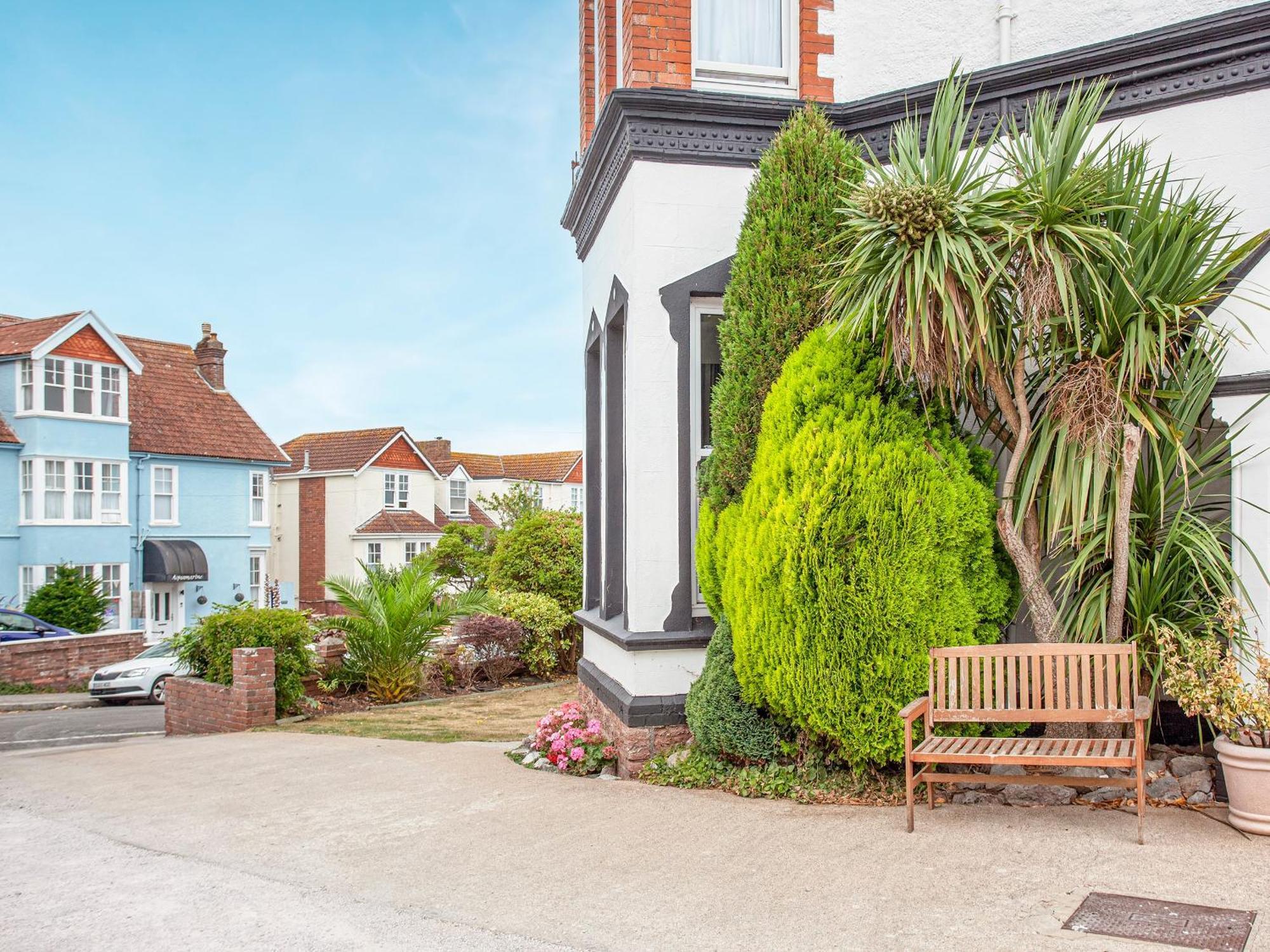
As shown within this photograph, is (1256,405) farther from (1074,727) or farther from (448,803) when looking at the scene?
(448,803)

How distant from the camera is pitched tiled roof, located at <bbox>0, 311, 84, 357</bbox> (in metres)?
25.9

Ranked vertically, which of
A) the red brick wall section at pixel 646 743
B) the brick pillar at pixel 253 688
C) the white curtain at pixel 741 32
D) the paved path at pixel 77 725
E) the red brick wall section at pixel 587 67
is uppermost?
the red brick wall section at pixel 587 67

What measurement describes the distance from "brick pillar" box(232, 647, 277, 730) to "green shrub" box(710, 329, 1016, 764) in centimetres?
785

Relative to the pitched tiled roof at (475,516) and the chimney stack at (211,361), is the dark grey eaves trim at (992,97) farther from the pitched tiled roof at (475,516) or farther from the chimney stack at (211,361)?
the pitched tiled roof at (475,516)

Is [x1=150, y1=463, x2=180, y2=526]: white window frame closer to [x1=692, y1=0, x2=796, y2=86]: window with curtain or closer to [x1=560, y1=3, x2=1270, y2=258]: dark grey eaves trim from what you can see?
[x1=560, y1=3, x2=1270, y2=258]: dark grey eaves trim

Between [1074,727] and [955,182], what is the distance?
10.1 ft

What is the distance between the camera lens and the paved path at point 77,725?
1333 centimetres

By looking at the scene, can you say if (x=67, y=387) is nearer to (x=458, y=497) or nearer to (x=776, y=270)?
(x=458, y=497)

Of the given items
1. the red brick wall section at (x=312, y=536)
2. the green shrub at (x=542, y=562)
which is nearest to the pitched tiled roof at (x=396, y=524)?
the red brick wall section at (x=312, y=536)

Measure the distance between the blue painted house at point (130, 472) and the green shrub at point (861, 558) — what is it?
68.5ft

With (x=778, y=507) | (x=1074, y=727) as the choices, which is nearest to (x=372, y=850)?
(x=778, y=507)


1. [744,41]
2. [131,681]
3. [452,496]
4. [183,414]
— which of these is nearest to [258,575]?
[183,414]

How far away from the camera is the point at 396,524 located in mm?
40125

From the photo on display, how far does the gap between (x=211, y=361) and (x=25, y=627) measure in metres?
13.2
